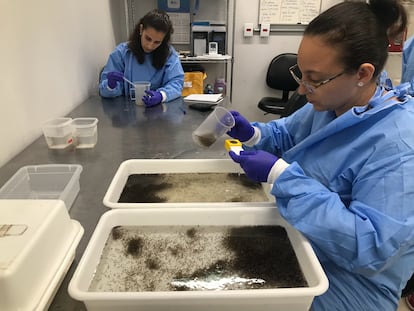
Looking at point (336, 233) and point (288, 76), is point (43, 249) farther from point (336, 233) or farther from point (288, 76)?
point (288, 76)

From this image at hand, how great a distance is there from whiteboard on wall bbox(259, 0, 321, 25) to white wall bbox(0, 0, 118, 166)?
183cm

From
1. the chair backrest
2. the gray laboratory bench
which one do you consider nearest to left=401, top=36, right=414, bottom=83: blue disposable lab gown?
the gray laboratory bench

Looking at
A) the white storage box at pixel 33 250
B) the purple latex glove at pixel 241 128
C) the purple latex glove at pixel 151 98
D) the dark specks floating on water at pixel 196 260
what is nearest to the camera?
the white storage box at pixel 33 250

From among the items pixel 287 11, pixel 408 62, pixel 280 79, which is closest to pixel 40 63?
pixel 408 62

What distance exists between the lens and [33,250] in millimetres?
632

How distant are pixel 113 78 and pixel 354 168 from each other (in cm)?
189

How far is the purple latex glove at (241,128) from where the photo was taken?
1.37 metres

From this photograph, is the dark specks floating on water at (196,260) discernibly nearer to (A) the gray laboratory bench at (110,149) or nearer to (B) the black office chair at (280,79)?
(A) the gray laboratory bench at (110,149)

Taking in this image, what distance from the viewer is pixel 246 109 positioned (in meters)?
4.09

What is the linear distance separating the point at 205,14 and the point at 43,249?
3463 millimetres

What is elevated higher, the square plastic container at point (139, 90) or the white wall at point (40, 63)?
the white wall at point (40, 63)

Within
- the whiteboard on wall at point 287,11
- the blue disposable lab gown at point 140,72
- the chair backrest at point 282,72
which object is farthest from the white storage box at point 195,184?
the whiteboard on wall at point 287,11

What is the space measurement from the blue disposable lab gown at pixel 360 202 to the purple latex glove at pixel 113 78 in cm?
168

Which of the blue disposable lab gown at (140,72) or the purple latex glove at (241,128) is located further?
the blue disposable lab gown at (140,72)
